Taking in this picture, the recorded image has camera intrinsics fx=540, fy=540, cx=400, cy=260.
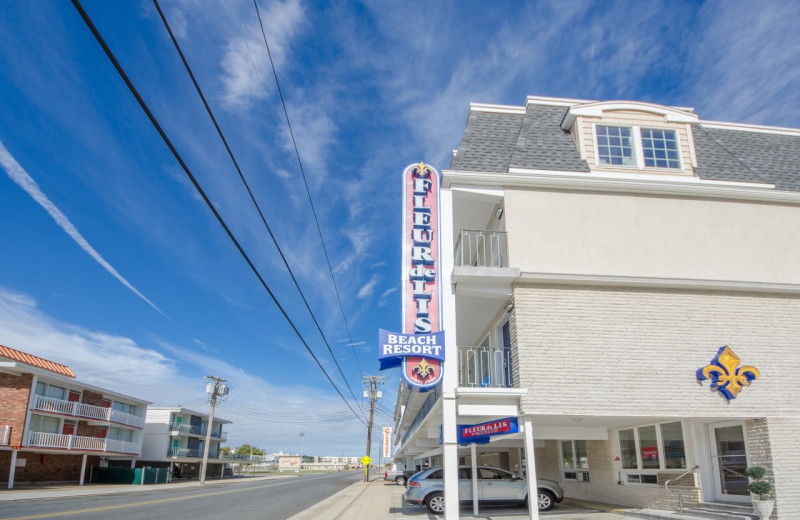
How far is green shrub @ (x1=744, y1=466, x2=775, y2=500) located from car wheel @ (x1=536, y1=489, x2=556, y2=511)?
5425 millimetres

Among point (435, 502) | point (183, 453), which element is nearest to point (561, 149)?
point (435, 502)

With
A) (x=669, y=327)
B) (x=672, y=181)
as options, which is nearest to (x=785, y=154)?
(x=672, y=181)

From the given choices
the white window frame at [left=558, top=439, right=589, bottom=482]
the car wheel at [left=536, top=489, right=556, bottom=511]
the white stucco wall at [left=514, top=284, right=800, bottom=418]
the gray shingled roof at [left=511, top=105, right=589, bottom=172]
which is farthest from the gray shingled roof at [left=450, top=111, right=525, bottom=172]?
the white window frame at [left=558, top=439, right=589, bottom=482]

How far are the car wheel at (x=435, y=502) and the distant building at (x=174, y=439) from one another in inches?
1927

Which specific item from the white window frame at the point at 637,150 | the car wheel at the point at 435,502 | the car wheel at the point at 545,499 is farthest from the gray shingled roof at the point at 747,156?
the car wheel at the point at 435,502

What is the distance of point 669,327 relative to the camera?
39.8 ft

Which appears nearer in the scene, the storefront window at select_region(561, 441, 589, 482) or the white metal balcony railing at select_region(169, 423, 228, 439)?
the storefront window at select_region(561, 441, 589, 482)

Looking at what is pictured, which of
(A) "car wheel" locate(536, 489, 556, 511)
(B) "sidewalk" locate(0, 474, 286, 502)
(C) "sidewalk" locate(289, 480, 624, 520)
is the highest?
(A) "car wheel" locate(536, 489, 556, 511)

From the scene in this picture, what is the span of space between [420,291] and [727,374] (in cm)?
692

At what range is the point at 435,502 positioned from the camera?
16.1 meters

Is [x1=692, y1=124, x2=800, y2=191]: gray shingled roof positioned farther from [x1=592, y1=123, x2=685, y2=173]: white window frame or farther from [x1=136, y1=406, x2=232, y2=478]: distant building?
[x1=136, y1=406, x2=232, y2=478]: distant building

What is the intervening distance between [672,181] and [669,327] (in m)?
3.71

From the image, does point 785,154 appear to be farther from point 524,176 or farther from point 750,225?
point 524,176

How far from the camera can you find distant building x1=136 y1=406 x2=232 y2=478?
57.1 metres
